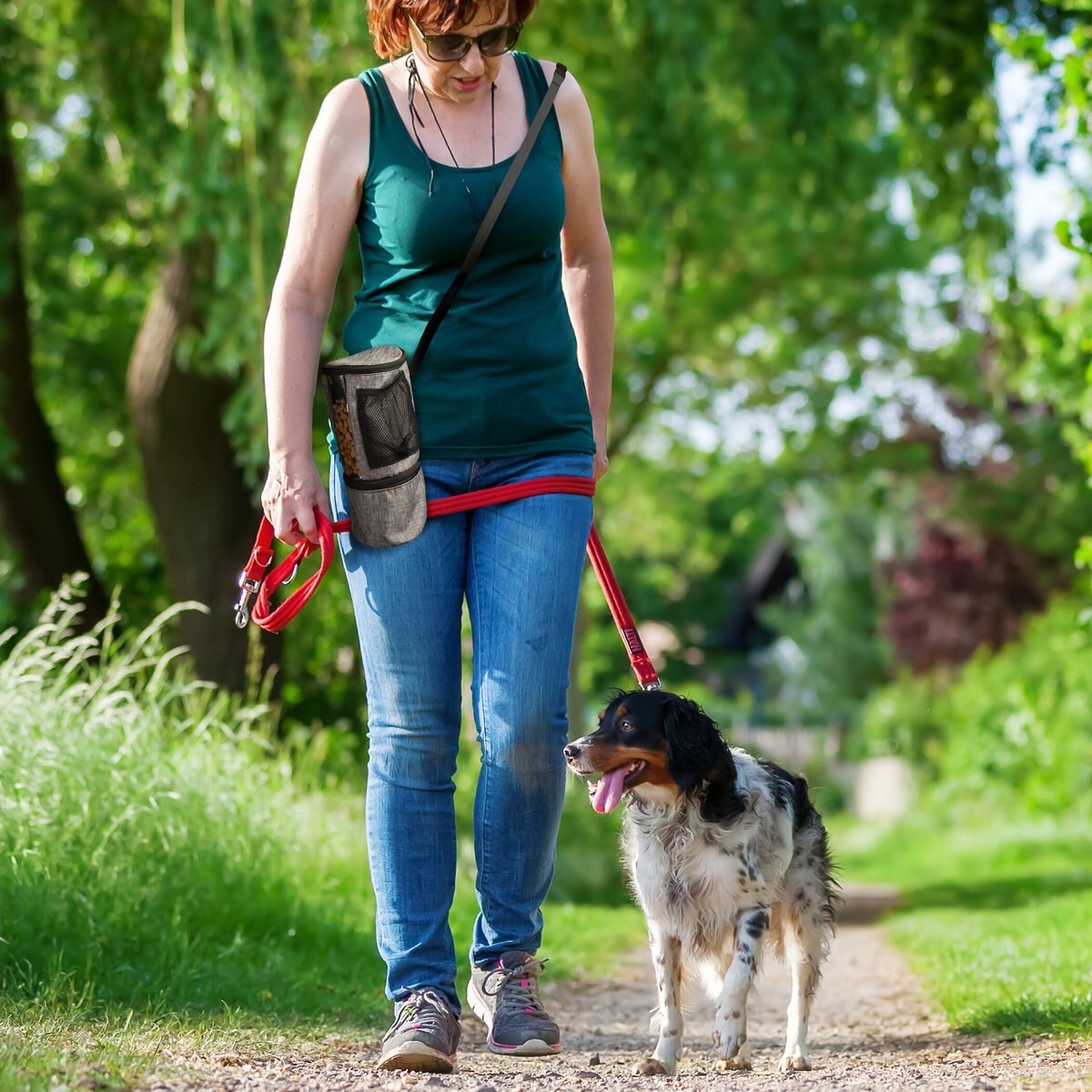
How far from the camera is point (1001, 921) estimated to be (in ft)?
26.4

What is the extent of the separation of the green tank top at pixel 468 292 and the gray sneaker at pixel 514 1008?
113 cm

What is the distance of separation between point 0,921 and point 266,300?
3712 millimetres

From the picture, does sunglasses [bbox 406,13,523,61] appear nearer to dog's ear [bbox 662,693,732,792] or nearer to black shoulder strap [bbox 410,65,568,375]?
black shoulder strap [bbox 410,65,568,375]

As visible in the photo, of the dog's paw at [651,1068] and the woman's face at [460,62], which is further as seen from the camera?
the dog's paw at [651,1068]

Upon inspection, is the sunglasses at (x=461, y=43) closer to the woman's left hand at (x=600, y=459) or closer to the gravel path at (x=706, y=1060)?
the woman's left hand at (x=600, y=459)

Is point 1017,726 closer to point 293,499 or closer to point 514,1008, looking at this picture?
point 514,1008

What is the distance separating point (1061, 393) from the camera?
411 inches

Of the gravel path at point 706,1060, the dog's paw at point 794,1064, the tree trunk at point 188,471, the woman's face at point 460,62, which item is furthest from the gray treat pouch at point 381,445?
the tree trunk at point 188,471

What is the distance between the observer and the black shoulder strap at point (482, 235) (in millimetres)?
3514

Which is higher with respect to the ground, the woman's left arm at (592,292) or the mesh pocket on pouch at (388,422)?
the woman's left arm at (592,292)

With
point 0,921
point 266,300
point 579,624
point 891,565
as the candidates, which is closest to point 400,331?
point 0,921

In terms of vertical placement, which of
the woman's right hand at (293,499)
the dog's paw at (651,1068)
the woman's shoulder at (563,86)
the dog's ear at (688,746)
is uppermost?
the woman's shoulder at (563,86)

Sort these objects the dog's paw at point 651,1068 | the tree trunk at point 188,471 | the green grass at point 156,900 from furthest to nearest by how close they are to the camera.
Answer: the tree trunk at point 188,471
the green grass at point 156,900
the dog's paw at point 651,1068

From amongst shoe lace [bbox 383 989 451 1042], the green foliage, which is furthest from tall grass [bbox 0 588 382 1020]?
the green foliage
